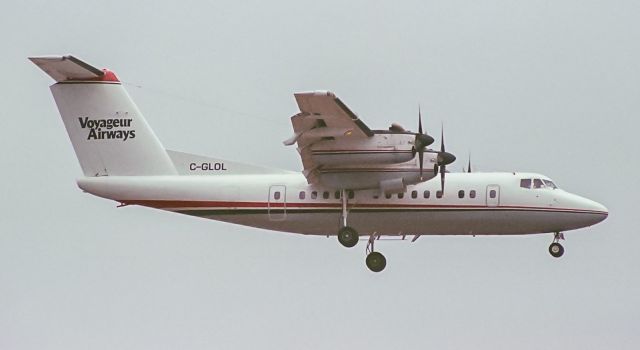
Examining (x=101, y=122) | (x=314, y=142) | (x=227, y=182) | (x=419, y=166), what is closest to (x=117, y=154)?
(x=101, y=122)

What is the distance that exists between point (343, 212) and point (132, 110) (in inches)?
254

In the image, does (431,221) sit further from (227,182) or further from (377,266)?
(227,182)

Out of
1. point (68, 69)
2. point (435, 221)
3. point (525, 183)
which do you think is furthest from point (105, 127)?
point (525, 183)

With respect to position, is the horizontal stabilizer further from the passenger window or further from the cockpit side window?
the cockpit side window

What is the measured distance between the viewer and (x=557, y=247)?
3066 centimetres

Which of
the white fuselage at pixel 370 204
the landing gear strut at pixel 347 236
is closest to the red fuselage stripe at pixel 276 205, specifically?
the white fuselage at pixel 370 204

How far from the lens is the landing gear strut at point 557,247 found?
30655 mm

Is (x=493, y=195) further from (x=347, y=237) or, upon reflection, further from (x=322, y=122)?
(x=322, y=122)

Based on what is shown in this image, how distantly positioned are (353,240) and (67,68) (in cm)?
847

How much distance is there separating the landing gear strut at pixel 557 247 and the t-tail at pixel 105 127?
32.1 feet

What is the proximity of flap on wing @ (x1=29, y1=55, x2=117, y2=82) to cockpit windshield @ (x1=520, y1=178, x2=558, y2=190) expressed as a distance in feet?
36.0

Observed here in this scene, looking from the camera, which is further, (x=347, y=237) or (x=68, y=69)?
(x=68, y=69)

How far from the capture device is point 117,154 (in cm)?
3147

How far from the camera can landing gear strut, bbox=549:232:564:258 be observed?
3065 centimetres
